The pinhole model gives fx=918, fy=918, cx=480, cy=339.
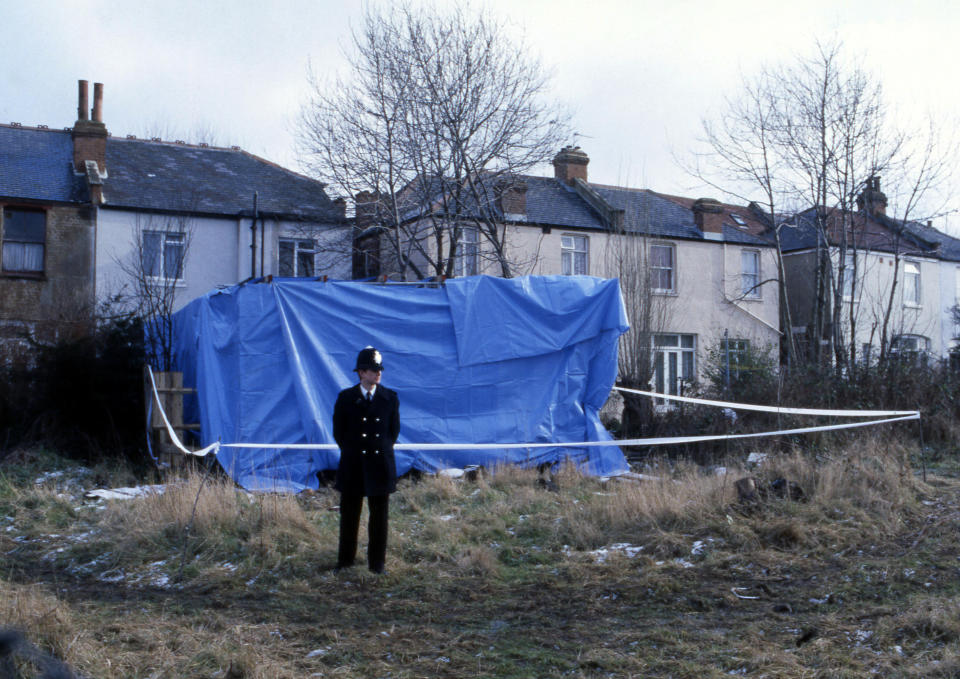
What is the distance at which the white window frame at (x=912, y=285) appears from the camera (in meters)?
32.4

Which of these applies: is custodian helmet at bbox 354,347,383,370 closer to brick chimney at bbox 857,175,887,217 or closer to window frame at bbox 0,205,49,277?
brick chimney at bbox 857,175,887,217

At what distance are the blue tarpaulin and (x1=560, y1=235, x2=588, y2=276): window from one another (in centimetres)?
1332

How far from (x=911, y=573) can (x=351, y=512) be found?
3963 millimetres

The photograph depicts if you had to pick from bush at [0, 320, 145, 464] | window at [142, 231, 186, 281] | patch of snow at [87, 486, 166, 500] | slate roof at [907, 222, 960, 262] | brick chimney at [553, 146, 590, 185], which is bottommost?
patch of snow at [87, 486, 166, 500]

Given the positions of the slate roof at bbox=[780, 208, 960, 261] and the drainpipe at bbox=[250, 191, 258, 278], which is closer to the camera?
the drainpipe at bbox=[250, 191, 258, 278]

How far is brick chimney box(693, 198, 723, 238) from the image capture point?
28.0 m

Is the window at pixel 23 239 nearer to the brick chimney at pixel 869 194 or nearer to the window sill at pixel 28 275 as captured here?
the window sill at pixel 28 275

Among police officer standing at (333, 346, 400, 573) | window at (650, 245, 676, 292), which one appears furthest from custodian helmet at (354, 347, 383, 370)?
window at (650, 245, 676, 292)

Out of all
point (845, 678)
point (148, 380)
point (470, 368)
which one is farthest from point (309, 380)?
point (845, 678)

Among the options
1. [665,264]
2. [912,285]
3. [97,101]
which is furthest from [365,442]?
[912,285]

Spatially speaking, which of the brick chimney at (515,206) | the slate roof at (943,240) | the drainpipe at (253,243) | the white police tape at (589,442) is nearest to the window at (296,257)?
the drainpipe at (253,243)

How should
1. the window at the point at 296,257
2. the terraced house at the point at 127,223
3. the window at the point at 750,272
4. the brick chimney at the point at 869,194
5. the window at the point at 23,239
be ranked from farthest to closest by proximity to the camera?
1. the window at the point at 750,272
2. the window at the point at 296,257
3. the window at the point at 23,239
4. the terraced house at the point at 127,223
5. the brick chimney at the point at 869,194

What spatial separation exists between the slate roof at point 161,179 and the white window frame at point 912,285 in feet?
67.9

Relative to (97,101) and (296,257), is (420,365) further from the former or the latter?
(97,101)
